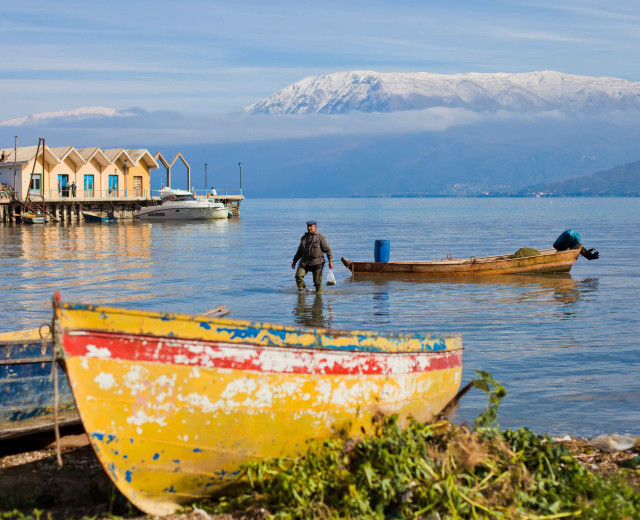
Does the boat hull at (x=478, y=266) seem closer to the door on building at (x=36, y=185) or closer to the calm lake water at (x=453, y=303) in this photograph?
the calm lake water at (x=453, y=303)

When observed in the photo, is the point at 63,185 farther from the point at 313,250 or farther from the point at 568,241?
the point at 313,250

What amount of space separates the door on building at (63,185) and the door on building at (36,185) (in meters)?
2.03

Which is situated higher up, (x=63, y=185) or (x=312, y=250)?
(x=63, y=185)

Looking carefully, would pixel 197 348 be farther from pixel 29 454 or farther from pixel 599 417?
pixel 599 417

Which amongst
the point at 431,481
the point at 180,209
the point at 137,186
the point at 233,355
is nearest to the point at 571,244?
the point at 431,481

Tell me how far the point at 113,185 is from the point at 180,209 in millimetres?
7640

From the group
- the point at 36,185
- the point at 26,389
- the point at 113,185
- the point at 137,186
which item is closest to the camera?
the point at 26,389

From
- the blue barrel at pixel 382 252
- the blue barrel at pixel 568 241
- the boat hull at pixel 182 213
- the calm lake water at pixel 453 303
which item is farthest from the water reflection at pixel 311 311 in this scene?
the boat hull at pixel 182 213

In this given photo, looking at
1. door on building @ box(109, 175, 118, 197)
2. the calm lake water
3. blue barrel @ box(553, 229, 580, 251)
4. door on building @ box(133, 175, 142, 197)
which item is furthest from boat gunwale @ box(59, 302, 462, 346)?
door on building @ box(133, 175, 142, 197)

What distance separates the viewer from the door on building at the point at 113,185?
3056 inches

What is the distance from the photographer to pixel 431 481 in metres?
6.33

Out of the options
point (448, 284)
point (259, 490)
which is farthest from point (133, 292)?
point (259, 490)

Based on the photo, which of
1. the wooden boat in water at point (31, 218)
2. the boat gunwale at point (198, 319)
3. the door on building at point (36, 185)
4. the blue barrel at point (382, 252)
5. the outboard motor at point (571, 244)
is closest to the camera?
the boat gunwale at point (198, 319)

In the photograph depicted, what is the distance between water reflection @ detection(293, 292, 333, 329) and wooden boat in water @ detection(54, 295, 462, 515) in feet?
36.3
